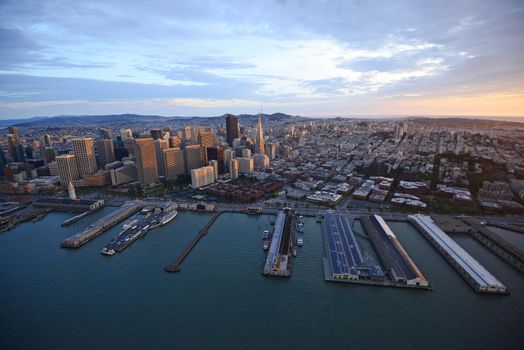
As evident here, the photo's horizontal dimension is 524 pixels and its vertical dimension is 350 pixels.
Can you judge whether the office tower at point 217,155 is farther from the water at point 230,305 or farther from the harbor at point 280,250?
the water at point 230,305

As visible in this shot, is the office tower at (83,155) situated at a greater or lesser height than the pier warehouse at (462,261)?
greater

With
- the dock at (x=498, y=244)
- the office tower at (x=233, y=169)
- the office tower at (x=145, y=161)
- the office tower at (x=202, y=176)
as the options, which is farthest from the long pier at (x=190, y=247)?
the dock at (x=498, y=244)

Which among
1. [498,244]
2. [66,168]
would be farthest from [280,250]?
[66,168]

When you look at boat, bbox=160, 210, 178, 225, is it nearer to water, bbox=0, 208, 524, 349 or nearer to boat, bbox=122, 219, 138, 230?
boat, bbox=122, 219, 138, 230

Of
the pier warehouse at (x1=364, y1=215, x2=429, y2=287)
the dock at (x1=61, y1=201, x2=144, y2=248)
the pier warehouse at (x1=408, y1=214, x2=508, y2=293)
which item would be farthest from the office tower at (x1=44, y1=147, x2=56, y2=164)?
the pier warehouse at (x1=408, y1=214, x2=508, y2=293)

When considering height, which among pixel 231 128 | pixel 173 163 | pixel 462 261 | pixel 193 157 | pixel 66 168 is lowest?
pixel 462 261

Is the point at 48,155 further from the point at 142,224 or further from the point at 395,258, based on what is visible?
the point at 395,258
